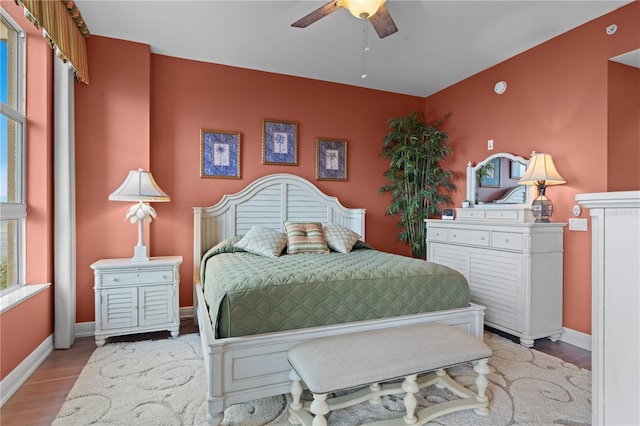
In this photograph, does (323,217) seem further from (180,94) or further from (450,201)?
(180,94)

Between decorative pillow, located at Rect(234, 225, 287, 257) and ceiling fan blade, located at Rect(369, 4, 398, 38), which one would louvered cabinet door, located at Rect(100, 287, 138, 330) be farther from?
ceiling fan blade, located at Rect(369, 4, 398, 38)

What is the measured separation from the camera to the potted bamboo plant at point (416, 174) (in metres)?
4.37

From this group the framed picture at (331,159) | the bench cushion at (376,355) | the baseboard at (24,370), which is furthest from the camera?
the framed picture at (331,159)

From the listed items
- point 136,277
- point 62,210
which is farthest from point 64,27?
point 136,277

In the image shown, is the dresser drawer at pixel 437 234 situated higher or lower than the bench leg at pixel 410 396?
higher

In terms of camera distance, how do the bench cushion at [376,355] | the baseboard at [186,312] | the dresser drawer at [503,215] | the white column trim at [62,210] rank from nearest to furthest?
the bench cushion at [376,355] < the white column trim at [62,210] < the dresser drawer at [503,215] < the baseboard at [186,312]

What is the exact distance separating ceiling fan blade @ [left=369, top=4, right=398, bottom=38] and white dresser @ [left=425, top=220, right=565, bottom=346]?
2.00 m

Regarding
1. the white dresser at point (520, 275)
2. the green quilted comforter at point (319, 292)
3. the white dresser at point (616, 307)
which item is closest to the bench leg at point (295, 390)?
the green quilted comforter at point (319, 292)

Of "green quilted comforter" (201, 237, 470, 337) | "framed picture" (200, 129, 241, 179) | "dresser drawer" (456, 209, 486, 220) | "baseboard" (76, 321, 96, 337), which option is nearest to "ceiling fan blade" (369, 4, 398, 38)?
"green quilted comforter" (201, 237, 470, 337)

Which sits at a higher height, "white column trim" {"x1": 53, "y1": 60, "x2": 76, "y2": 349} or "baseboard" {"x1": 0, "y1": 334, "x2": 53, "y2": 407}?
"white column trim" {"x1": 53, "y1": 60, "x2": 76, "y2": 349}

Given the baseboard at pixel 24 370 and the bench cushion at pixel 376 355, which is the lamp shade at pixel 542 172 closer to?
the bench cushion at pixel 376 355

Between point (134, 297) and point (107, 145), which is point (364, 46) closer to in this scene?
point (107, 145)

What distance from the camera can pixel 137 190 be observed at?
2.99 meters

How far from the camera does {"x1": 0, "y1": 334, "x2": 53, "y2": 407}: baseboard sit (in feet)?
6.70
